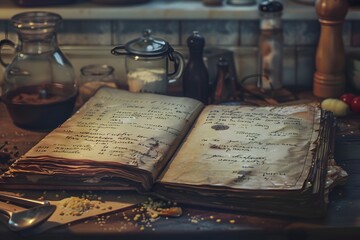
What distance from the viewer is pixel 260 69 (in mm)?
1815

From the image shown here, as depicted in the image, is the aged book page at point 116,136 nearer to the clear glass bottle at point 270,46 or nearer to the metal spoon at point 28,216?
the metal spoon at point 28,216

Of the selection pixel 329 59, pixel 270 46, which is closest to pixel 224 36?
pixel 270 46

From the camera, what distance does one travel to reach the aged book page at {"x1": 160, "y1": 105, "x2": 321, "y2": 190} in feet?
4.05

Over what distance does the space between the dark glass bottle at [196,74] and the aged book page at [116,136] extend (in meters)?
0.12

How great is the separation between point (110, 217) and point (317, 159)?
0.37 m

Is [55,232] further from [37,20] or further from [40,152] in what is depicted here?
[37,20]

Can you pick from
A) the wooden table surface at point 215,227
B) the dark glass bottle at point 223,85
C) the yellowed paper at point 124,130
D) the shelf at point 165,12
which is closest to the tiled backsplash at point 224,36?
the shelf at point 165,12

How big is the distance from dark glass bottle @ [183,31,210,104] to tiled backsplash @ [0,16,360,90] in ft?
0.65

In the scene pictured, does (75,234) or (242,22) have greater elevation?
(242,22)

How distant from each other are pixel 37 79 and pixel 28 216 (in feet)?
1.76

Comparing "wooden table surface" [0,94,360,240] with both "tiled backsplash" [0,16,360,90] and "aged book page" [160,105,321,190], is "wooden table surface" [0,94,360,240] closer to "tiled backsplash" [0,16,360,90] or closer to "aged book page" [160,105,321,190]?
"aged book page" [160,105,321,190]

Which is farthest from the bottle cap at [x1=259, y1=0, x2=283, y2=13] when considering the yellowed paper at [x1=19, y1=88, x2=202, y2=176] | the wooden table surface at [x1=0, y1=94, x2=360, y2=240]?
the wooden table surface at [x1=0, y1=94, x2=360, y2=240]

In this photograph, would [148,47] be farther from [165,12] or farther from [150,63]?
[165,12]

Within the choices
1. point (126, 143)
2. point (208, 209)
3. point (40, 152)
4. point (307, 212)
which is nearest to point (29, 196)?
point (40, 152)
